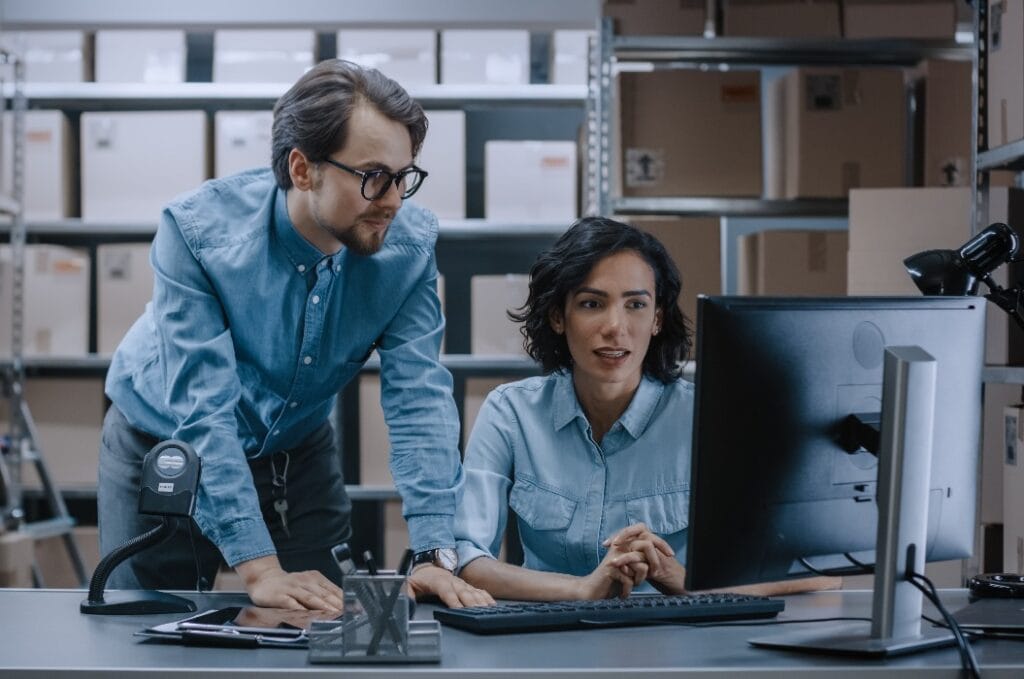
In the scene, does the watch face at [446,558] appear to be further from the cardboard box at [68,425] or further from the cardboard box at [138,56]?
the cardboard box at [138,56]

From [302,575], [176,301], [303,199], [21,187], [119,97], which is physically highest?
[119,97]

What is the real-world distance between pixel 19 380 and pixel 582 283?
2333 mm

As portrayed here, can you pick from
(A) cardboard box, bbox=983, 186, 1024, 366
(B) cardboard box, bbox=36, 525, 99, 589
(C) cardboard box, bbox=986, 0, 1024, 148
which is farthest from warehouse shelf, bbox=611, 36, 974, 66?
(B) cardboard box, bbox=36, 525, 99, 589

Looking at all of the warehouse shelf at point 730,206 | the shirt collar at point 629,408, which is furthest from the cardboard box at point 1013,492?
the warehouse shelf at point 730,206

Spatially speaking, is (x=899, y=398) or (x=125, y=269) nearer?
(x=899, y=398)

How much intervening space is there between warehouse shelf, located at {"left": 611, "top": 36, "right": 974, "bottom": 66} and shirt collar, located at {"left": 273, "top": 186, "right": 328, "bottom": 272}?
64.3 inches

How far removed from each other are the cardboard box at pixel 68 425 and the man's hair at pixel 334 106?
2.24 m

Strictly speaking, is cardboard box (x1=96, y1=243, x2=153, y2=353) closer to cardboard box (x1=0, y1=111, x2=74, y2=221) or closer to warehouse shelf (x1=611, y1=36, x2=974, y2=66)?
cardboard box (x1=0, y1=111, x2=74, y2=221)

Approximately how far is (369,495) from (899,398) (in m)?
2.57

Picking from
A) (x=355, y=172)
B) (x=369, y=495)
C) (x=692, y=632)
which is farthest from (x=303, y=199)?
(x=369, y=495)

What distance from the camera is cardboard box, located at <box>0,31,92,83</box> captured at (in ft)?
11.6

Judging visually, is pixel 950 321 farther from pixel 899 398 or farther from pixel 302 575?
A: pixel 302 575

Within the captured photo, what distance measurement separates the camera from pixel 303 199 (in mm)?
1577

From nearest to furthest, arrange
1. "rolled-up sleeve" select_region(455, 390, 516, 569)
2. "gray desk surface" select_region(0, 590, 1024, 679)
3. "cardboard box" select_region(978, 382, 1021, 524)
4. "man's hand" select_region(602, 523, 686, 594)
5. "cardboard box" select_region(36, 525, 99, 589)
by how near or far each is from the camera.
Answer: "gray desk surface" select_region(0, 590, 1024, 679)
"man's hand" select_region(602, 523, 686, 594)
"rolled-up sleeve" select_region(455, 390, 516, 569)
"cardboard box" select_region(978, 382, 1021, 524)
"cardboard box" select_region(36, 525, 99, 589)
